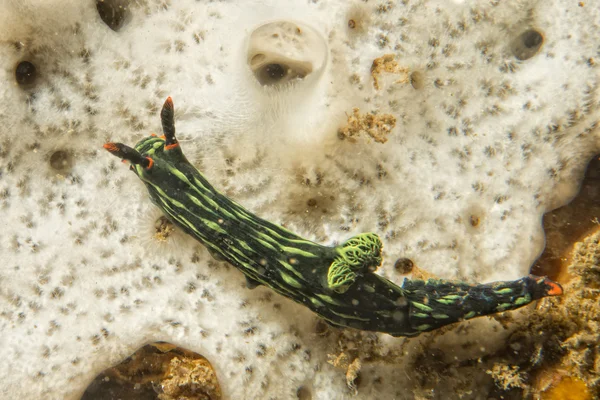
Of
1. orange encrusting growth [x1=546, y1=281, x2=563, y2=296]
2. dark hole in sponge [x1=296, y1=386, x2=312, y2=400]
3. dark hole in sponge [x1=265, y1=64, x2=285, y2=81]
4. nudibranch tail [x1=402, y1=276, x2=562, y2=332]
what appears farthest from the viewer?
dark hole in sponge [x1=265, y1=64, x2=285, y2=81]

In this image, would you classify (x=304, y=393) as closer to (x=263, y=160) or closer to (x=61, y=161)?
(x=263, y=160)

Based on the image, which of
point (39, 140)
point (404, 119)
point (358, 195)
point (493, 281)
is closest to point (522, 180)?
point (493, 281)

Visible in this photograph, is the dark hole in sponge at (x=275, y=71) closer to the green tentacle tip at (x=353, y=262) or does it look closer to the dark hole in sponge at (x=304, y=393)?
the green tentacle tip at (x=353, y=262)

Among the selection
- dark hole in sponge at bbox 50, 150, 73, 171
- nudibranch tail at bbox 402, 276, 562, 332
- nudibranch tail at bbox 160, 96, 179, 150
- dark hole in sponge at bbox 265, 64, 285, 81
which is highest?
dark hole in sponge at bbox 265, 64, 285, 81

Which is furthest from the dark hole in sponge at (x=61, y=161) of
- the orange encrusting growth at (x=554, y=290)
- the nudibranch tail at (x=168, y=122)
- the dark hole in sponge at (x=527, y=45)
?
the dark hole in sponge at (x=527, y=45)

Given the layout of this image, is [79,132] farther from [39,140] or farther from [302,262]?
[302,262]

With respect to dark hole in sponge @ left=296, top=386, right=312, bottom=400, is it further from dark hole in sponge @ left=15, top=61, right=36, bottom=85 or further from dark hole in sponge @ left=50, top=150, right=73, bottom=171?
dark hole in sponge @ left=15, top=61, right=36, bottom=85

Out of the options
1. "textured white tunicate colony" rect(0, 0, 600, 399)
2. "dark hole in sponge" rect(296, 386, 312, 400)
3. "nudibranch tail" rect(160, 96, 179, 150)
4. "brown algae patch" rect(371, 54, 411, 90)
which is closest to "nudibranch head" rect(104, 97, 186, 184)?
"nudibranch tail" rect(160, 96, 179, 150)
